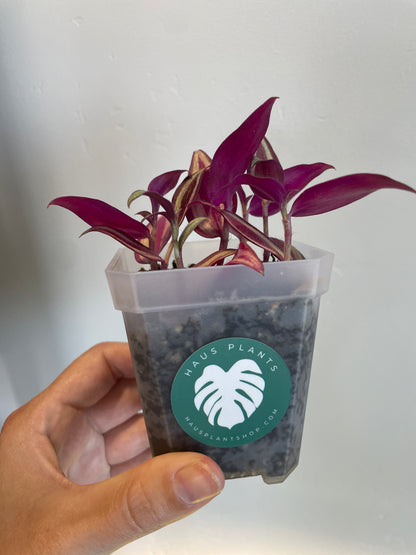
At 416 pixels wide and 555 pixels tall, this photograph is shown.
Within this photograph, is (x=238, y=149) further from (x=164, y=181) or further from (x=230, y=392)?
(x=230, y=392)

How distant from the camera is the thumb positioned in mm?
389

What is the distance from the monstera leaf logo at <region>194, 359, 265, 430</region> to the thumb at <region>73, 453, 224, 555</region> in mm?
48

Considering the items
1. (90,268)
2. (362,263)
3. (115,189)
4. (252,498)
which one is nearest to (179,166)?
(115,189)

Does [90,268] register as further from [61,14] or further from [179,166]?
[61,14]

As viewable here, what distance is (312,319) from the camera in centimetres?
44

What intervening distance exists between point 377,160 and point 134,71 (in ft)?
1.36

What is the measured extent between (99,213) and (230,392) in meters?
0.23

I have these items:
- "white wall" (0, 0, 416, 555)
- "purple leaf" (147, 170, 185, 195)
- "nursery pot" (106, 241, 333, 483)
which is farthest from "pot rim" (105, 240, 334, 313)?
"white wall" (0, 0, 416, 555)

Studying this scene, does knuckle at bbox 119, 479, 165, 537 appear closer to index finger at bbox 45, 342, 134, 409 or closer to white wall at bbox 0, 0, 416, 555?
index finger at bbox 45, 342, 134, 409

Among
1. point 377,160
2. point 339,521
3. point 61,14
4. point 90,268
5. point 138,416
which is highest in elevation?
point 61,14

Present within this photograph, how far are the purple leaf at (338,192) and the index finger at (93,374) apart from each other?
0.45 m

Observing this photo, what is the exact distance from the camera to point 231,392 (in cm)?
43

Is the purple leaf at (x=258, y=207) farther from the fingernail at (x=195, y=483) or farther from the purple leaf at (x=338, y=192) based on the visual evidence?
the fingernail at (x=195, y=483)

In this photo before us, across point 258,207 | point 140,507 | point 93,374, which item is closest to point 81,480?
point 93,374
